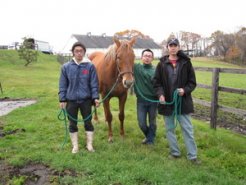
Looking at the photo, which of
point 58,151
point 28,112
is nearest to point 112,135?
point 58,151

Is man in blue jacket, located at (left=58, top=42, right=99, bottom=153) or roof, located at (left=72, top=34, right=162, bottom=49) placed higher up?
roof, located at (left=72, top=34, right=162, bottom=49)

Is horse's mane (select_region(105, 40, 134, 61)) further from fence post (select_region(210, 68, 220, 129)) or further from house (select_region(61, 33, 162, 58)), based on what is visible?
house (select_region(61, 33, 162, 58))

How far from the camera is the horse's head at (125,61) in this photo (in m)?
5.62

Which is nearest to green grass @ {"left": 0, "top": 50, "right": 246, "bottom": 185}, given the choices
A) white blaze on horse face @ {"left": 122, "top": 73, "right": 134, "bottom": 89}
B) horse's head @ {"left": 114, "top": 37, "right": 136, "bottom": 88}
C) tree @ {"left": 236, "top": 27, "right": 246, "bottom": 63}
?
white blaze on horse face @ {"left": 122, "top": 73, "right": 134, "bottom": 89}

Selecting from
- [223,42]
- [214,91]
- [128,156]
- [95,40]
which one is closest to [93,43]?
[95,40]

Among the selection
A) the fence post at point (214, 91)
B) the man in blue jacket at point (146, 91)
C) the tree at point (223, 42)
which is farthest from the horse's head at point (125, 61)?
the tree at point (223, 42)

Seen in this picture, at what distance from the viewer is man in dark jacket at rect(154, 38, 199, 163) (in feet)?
16.9

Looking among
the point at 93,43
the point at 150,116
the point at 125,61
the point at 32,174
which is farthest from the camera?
the point at 93,43

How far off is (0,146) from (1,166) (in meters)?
1.19

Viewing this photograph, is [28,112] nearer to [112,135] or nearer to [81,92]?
[112,135]

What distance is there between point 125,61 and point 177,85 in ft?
A: 3.67

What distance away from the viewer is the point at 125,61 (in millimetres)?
5762

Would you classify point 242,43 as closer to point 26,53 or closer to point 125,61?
point 26,53

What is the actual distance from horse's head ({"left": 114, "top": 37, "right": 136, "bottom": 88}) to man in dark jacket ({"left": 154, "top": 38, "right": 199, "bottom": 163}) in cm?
51
